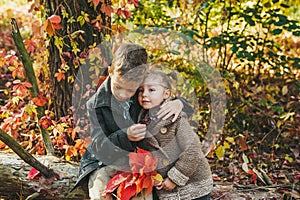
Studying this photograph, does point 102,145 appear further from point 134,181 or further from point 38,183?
point 38,183

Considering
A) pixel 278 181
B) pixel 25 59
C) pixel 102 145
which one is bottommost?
pixel 278 181

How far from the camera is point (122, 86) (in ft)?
8.00

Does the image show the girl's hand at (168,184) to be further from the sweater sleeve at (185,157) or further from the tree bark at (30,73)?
the tree bark at (30,73)

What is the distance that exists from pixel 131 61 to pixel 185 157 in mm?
625

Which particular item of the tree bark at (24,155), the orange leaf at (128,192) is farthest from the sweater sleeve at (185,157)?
the tree bark at (24,155)

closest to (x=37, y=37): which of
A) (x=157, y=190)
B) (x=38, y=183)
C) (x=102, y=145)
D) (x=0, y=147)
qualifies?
(x=0, y=147)

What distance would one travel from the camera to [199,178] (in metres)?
2.59

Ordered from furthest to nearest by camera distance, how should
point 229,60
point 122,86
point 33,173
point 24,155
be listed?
point 229,60 → point 33,173 → point 24,155 → point 122,86

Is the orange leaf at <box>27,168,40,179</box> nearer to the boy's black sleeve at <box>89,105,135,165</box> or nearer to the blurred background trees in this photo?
the blurred background trees

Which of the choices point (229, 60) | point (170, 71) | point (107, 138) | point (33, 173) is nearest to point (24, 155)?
point (33, 173)

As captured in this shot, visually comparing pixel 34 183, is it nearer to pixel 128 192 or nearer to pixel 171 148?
pixel 128 192

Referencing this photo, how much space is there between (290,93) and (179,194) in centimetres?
299

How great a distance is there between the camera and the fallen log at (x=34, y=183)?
2920mm

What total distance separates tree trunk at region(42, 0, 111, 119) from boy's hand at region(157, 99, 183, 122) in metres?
1.05
